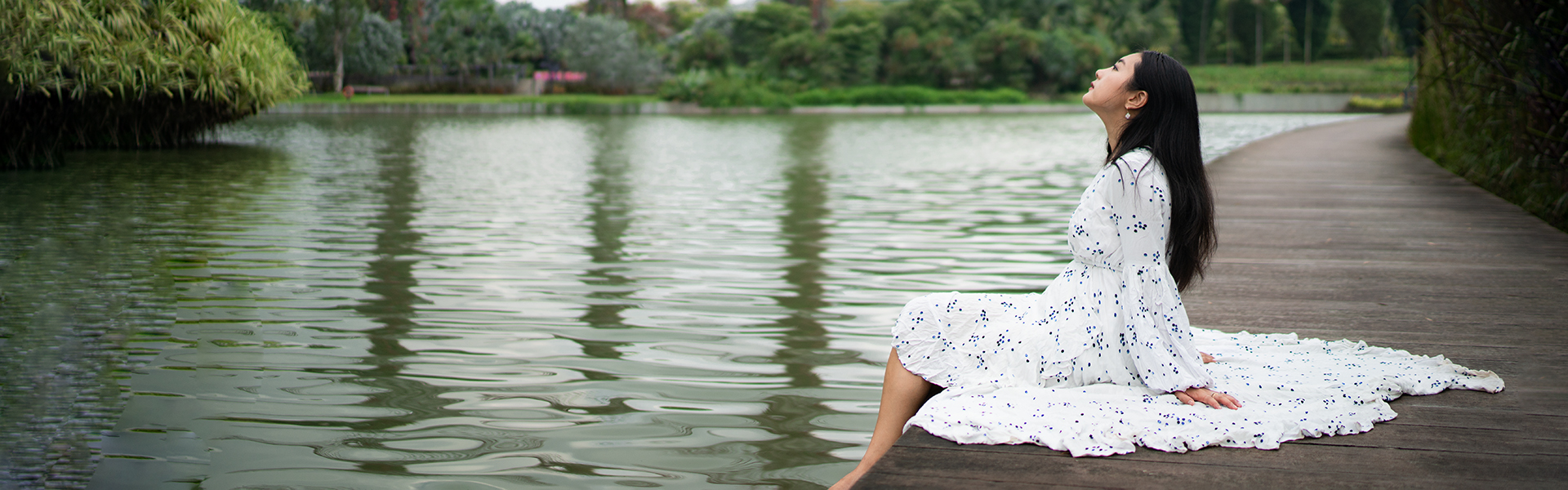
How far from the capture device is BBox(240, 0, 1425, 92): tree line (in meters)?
59.0

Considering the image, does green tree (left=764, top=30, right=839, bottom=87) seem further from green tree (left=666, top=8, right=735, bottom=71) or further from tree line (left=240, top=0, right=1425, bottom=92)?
green tree (left=666, top=8, right=735, bottom=71)

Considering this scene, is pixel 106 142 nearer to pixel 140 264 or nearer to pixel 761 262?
pixel 140 264

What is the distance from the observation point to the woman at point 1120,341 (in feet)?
9.08

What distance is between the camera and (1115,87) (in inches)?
115

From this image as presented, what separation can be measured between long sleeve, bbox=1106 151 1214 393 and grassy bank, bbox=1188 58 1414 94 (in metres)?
56.0

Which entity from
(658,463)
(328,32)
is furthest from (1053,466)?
(328,32)

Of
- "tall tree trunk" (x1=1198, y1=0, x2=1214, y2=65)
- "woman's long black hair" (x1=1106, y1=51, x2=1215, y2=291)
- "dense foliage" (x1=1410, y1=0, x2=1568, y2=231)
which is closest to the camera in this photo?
"woman's long black hair" (x1=1106, y1=51, x2=1215, y2=291)

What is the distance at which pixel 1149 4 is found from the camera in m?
72.5

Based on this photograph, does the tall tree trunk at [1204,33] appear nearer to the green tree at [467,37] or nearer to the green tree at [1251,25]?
the green tree at [1251,25]

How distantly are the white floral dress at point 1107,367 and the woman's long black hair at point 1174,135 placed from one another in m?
0.04

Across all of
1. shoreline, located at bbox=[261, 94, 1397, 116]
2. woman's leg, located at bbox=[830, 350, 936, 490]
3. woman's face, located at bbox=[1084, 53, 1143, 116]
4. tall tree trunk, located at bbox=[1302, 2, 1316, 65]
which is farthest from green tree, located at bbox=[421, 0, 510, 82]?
woman's face, located at bbox=[1084, 53, 1143, 116]

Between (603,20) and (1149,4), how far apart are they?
33.0m

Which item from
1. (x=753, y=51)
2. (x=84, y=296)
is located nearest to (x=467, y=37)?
(x=753, y=51)

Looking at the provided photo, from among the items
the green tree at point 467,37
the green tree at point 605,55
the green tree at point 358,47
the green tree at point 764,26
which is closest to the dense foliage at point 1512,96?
the green tree at point 358,47
